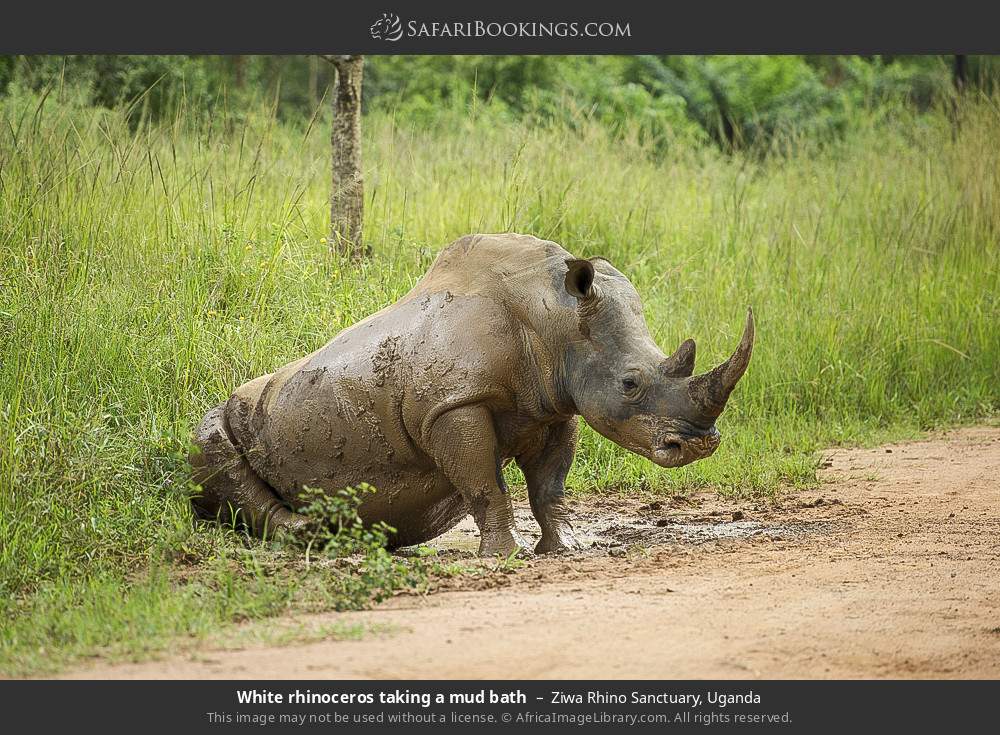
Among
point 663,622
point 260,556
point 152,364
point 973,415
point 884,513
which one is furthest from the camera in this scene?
point 973,415

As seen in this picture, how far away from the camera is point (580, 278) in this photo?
19.3ft

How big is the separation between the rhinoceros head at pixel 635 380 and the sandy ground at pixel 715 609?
21.6 inches

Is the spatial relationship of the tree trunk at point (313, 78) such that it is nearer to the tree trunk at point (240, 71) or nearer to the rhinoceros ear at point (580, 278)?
the tree trunk at point (240, 71)

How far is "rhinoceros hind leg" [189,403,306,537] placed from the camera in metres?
6.46

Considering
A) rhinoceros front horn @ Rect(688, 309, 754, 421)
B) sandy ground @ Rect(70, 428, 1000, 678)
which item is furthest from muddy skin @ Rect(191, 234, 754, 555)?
sandy ground @ Rect(70, 428, 1000, 678)

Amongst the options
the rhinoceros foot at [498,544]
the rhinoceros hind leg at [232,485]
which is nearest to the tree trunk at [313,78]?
the rhinoceros hind leg at [232,485]

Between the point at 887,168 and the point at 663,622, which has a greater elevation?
the point at 887,168

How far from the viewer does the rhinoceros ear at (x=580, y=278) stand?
583 centimetres

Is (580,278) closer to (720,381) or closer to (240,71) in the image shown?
(720,381)

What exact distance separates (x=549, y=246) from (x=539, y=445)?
36.7 inches

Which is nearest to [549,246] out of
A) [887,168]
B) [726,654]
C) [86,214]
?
[726,654]

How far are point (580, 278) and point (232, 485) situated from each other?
1.99 metres
